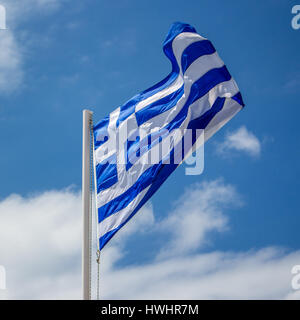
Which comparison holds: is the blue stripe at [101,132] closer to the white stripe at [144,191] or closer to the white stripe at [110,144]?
the white stripe at [110,144]

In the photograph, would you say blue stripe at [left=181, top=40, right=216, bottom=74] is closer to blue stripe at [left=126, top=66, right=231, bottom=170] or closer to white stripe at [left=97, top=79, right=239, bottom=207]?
blue stripe at [left=126, top=66, right=231, bottom=170]

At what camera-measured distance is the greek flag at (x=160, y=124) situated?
13.2m

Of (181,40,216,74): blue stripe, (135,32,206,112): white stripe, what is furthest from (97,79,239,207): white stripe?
(181,40,216,74): blue stripe

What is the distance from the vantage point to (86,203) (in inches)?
531

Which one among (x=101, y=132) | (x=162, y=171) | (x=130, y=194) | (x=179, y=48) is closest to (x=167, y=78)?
(x=179, y=48)

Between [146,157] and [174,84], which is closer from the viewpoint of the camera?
[146,157]

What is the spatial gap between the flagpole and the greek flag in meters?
0.20

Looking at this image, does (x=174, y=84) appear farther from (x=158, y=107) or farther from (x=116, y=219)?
(x=116, y=219)

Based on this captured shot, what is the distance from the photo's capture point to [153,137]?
13.7 m

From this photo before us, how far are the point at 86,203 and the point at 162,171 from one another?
1858 millimetres

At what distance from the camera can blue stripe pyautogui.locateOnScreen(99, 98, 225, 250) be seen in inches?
508

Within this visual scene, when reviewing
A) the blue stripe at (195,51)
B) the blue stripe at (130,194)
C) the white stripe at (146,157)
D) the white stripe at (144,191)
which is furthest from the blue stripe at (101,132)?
the blue stripe at (195,51)
